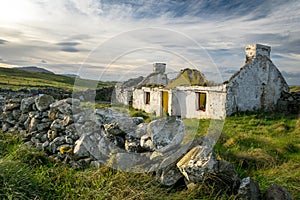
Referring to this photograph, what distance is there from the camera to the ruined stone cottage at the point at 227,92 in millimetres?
15094

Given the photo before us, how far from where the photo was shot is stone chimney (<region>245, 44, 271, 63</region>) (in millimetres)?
15828

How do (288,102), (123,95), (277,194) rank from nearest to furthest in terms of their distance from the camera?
(277,194), (288,102), (123,95)

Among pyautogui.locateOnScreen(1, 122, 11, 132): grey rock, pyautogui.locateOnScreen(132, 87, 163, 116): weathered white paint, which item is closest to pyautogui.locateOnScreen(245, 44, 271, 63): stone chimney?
pyautogui.locateOnScreen(132, 87, 163, 116): weathered white paint

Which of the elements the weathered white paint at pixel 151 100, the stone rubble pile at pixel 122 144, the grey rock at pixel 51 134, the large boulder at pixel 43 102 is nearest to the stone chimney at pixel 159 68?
the weathered white paint at pixel 151 100

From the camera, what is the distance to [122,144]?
5.09 meters

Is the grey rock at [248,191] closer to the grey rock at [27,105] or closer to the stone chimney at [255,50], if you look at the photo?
the grey rock at [27,105]

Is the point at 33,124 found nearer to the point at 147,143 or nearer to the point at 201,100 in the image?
the point at 147,143

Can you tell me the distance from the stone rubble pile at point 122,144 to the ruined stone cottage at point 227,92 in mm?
10327

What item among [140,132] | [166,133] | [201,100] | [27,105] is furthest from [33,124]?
[201,100]

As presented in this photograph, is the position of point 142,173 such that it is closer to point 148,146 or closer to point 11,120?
point 148,146

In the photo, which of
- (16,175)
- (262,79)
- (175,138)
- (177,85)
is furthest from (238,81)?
(16,175)

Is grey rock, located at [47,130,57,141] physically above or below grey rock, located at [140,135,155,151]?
below

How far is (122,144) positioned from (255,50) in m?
13.4

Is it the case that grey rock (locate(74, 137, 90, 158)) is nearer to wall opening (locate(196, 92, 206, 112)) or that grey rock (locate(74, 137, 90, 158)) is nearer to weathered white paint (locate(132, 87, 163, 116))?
wall opening (locate(196, 92, 206, 112))
